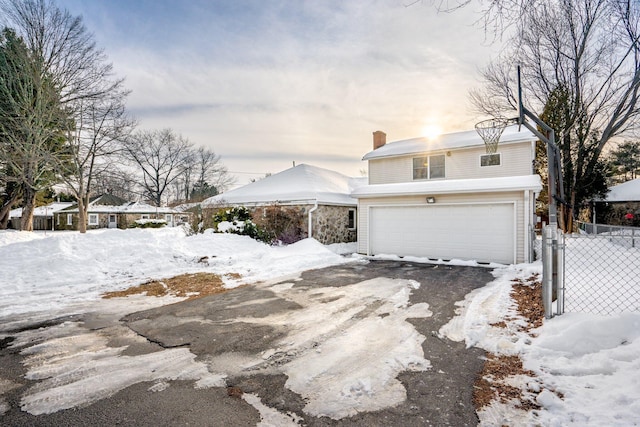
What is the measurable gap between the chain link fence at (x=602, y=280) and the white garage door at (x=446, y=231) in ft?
6.97

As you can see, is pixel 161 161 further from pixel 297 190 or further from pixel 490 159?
pixel 490 159

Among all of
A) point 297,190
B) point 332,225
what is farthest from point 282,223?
point 332,225

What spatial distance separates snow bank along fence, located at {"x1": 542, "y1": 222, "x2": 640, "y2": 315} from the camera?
4598mm

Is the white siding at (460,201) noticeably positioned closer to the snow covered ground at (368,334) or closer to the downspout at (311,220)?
the snow covered ground at (368,334)

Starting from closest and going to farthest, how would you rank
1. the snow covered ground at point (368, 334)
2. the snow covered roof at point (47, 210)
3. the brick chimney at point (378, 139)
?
the snow covered ground at point (368, 334) < the brick chimney at point (378, 139) < the snow covered roof at point (47, 210)

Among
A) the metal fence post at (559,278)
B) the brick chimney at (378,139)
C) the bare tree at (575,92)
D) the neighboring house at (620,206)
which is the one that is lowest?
the metal fence post at (559,278)

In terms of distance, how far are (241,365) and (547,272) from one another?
167 inches

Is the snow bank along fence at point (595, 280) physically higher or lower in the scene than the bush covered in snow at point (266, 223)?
lower

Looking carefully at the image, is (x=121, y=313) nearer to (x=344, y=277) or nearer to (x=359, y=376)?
(x=359, y=376)

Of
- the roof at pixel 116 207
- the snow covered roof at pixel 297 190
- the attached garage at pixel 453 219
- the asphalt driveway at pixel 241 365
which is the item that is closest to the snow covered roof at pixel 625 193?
the attached garage at pixel 453 219

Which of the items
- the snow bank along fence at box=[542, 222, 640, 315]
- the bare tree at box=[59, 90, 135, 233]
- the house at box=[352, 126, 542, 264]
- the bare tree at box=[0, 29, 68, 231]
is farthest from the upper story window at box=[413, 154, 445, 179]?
the bare tree at box=[0, 29, 68, 231]

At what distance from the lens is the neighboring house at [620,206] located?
22156 mm

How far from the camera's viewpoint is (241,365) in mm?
3543

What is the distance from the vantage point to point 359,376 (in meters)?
3.27
